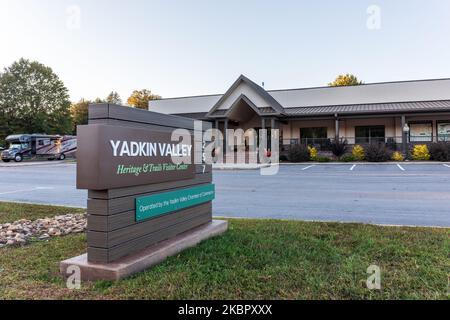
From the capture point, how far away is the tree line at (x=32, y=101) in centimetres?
5569

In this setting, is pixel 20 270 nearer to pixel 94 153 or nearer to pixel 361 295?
pixel 94 153

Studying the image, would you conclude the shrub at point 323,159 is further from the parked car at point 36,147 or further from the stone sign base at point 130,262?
the parked car at point 36,147

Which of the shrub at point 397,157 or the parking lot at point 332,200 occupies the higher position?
the shrub at point 397,157

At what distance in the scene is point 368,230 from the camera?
20.7 feet

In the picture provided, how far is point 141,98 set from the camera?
74.2m

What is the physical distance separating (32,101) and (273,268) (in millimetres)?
62985

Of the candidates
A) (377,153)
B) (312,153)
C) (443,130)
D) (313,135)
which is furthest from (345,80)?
(377,153)

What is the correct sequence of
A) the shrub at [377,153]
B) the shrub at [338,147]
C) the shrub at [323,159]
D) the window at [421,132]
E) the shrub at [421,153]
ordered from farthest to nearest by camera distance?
the window at [421,132] → the shrub at [338,147] → the shrub at [323,159] → the shrub at [377,153] → the shrub at [421,153]

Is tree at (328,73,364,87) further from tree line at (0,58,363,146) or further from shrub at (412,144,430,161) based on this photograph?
shrub at (412,144,430,161)

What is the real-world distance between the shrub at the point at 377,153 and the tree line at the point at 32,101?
3863cm

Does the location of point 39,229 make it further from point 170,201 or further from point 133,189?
point 133,189

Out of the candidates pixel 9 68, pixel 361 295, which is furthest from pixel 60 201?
pixel 9 68

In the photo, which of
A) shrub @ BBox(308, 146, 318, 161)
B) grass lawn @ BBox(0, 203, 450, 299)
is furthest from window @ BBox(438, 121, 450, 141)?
grass lawn @ BBox(0, 203, 450, 299)

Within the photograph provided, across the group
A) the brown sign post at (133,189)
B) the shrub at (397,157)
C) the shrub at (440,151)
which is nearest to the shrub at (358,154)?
the shrub at (397,157)
